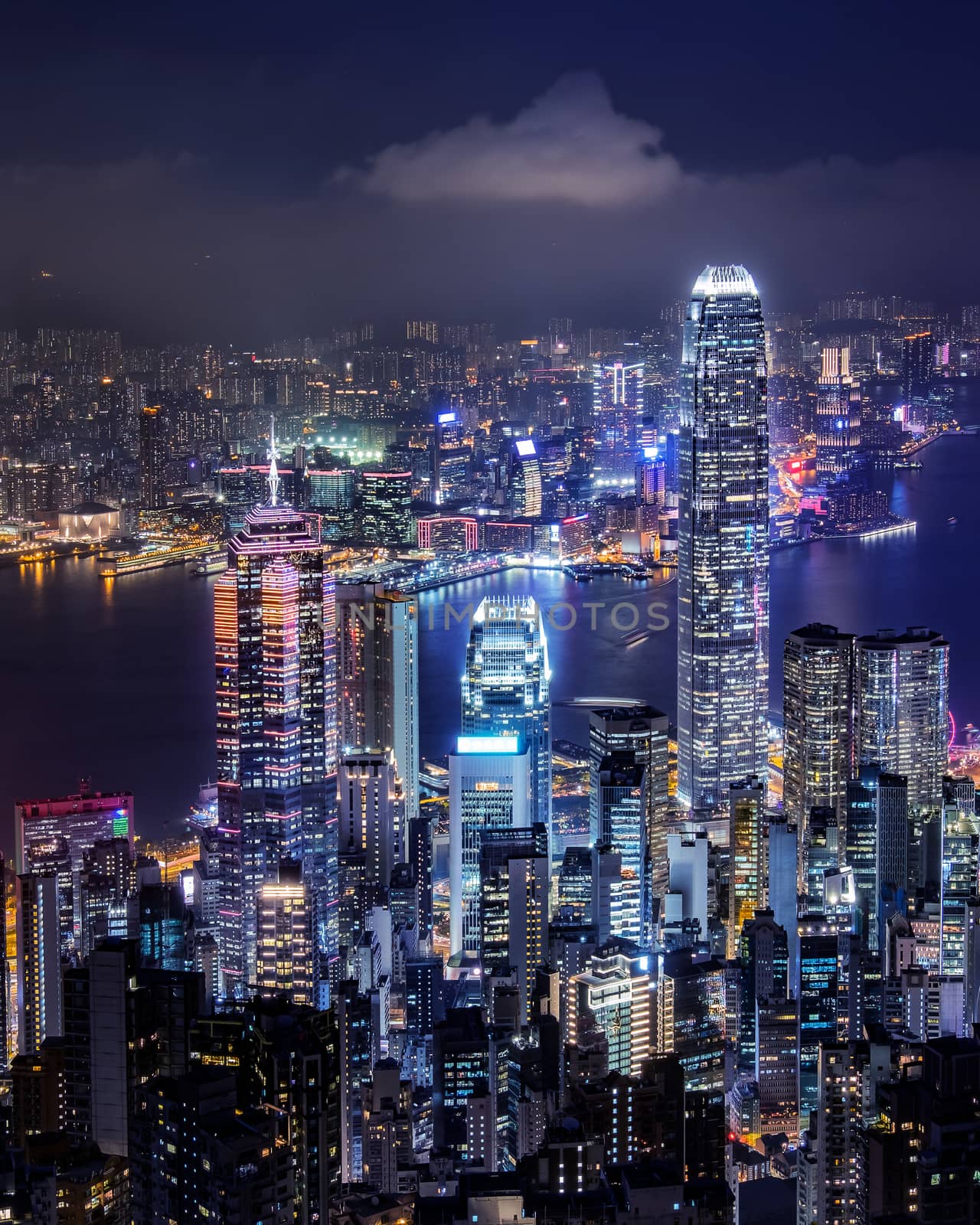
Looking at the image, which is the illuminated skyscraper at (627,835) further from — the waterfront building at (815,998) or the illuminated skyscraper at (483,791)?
the waterfront building at (815,998)

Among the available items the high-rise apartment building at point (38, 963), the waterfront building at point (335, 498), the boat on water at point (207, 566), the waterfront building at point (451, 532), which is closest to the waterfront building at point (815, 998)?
the high-rise apartment building at point (38, 963)

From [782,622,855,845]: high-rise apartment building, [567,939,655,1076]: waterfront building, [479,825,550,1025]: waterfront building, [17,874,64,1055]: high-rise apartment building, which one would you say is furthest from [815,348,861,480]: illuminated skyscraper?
[17,874,64,1055]: high-rise apartment building

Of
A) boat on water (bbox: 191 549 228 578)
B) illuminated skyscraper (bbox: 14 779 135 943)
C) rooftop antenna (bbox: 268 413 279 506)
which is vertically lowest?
illuminated skyscraper (bbox: 14 779 135 943)

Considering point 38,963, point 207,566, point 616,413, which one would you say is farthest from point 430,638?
point 38,963

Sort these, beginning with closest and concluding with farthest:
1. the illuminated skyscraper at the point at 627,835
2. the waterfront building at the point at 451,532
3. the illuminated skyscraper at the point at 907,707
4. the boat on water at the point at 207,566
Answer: the illuminated skyscraper at the point at 627,835
the illuminated skyscraper at the point at 907,707
the boat on water at the point at 207,566
the waterfront building at the point at 451,532

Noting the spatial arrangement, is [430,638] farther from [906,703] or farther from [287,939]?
[287,939]

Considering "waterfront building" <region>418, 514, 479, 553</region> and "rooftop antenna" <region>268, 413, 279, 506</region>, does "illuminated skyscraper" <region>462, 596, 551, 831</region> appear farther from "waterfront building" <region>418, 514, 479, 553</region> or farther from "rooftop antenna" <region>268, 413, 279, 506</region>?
"waterfront building" <region>418, 514, 479, 553</region>
